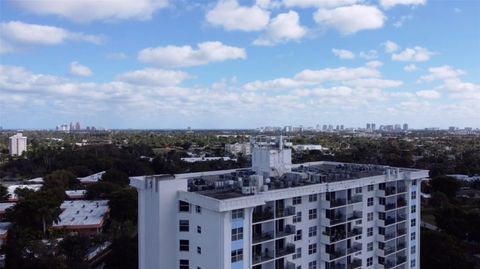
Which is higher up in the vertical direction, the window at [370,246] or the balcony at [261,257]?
the balcony at [261,257]

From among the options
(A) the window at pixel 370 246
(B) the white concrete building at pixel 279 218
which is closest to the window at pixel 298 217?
(B) the white concrete building at pixel 279 218

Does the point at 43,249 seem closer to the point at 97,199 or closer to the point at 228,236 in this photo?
the point at 228,236

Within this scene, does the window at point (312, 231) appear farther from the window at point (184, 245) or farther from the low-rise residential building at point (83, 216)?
the low-rise residential building at point (83, 216)

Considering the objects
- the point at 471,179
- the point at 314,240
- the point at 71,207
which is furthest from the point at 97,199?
the point at 471,179

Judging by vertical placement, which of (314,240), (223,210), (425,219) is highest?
(223,210)

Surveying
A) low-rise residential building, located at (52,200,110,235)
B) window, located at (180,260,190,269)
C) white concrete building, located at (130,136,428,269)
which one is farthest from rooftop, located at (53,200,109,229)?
window, located at (180,260,190,269)

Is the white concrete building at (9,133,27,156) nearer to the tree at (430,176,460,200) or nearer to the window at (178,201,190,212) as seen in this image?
the tree at (430,176,460,200)

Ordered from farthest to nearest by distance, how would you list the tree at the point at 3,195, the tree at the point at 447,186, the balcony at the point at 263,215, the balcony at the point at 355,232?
the tree at the point at 447,186, the tree at the point at 3,195, the balcony at the point at 355,232, the balcony at the point at 263,215
